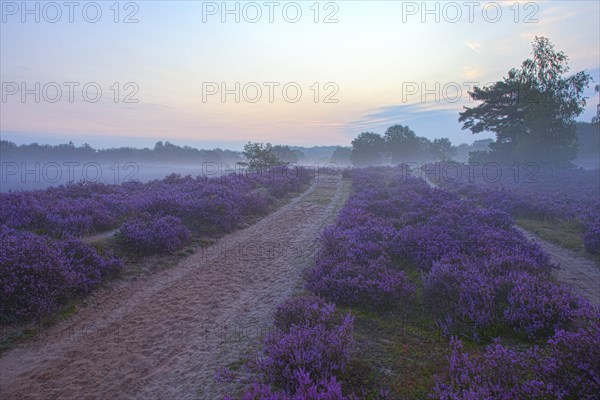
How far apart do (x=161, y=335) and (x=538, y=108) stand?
143 feet

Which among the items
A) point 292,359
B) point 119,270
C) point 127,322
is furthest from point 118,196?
point 292,359

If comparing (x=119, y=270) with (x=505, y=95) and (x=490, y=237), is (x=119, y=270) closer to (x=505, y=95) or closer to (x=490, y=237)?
(x=490, y=237)

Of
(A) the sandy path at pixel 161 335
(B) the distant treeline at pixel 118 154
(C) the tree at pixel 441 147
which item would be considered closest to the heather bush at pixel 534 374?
(A) the sandy path at pixel 161 335

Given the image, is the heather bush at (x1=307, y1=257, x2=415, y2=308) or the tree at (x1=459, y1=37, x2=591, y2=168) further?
the tree at (x1=459, y1=37, x2=591, y2=168)

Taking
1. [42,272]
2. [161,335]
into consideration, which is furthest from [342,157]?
[161,335]

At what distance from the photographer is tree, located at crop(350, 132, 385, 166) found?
11581cm

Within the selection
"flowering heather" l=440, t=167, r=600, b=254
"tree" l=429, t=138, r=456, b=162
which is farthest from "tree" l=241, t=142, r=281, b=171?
"tree" l=429, t=138, r=456, b=162

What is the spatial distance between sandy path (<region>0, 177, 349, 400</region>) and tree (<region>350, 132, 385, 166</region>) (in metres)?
108

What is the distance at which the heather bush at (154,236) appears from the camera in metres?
11.2

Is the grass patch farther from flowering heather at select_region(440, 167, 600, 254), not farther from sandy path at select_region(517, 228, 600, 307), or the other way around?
flowering heather at select_region(440, 167, 600, 254)

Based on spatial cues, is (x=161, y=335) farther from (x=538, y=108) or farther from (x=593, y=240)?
(x=538, y=108)

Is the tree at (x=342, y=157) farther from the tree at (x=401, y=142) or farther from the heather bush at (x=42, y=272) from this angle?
the heather bush at (x=42, y=272)

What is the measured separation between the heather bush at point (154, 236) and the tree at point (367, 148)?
351ft

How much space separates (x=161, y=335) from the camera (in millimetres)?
6359
